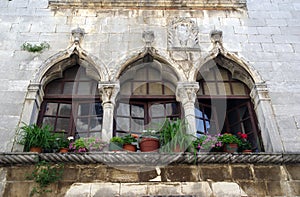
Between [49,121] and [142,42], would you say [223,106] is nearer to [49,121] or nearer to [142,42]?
[142,42]

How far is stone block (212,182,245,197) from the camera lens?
5160mm

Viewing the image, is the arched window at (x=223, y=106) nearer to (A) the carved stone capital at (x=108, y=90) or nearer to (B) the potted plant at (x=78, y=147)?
(A) the carved stone capital at (x=108, y=90)

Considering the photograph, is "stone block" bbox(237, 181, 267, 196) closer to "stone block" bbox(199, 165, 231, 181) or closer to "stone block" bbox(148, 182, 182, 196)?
"stone block" bbox(199, 165, 231, 181)

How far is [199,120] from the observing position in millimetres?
6695

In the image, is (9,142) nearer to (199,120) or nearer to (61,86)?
(61,86)

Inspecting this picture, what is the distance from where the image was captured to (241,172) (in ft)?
17.6

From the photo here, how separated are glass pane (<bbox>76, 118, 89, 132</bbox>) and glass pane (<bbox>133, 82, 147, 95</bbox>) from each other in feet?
3.58

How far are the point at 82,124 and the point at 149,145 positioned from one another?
158cm

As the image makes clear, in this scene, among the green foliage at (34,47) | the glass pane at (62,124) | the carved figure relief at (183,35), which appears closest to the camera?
the glass pane at (62,124)

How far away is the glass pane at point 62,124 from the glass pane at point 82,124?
0.64 ft

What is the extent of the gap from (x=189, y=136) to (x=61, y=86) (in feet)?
9.36

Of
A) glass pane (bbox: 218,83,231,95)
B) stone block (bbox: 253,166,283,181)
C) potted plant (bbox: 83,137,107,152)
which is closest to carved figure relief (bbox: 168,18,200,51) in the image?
glass pane (bbox: 218,83,231,95)

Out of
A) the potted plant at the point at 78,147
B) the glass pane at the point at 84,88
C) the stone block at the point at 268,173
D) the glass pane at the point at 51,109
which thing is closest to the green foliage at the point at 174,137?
the stone block at the point at 268,173

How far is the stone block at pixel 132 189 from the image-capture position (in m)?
5.11
